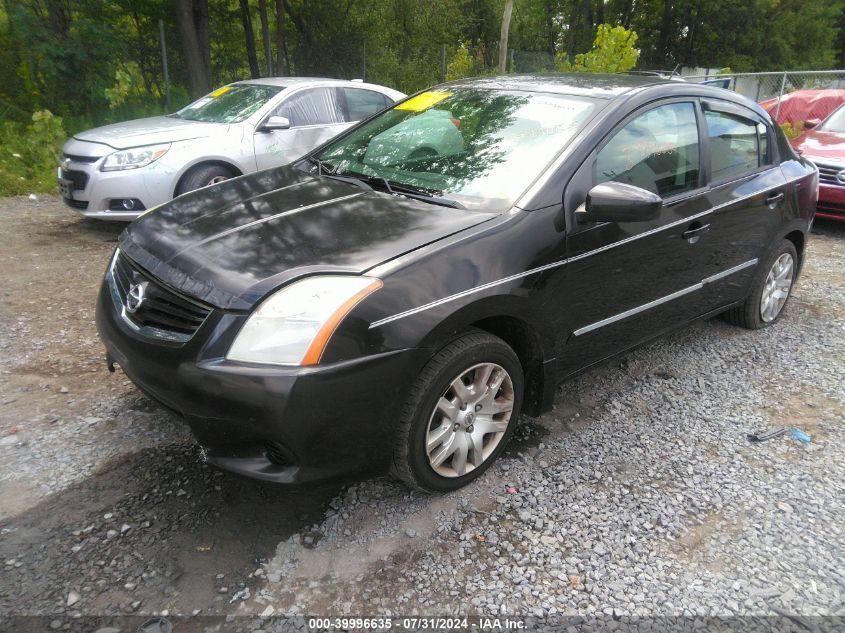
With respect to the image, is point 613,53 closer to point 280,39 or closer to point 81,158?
point 280,39

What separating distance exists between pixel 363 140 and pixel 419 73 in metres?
14.7

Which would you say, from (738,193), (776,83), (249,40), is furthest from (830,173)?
(249,40)

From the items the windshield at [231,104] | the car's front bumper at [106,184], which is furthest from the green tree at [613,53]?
the car's front bumper at [106,184]

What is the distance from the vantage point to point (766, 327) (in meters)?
4.65

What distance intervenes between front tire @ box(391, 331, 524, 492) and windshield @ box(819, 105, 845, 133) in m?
7.84

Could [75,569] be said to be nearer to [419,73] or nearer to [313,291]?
[313,291]

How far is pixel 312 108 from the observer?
7.16 metres

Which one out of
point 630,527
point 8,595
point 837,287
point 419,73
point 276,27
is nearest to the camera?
point 8,595

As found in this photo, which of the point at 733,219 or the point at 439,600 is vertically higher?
the point at 733,219

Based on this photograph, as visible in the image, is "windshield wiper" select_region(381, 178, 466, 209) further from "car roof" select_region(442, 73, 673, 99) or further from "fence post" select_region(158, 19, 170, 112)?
"fence post" select_region(158, 19, 170, 112)

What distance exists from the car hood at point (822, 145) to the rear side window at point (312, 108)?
18.7 feet

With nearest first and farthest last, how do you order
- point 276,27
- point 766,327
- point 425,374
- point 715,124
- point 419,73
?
point 425,374
point 715,124
point 766,327
point 276,27
point 419,73

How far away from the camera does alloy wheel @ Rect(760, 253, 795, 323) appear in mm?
4453

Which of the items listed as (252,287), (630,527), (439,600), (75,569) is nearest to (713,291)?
(630,527)
